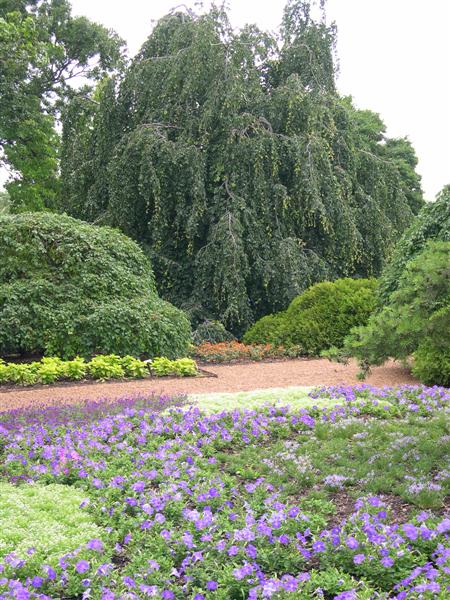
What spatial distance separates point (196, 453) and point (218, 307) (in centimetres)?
764

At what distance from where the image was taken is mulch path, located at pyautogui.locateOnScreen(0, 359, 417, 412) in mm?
6910

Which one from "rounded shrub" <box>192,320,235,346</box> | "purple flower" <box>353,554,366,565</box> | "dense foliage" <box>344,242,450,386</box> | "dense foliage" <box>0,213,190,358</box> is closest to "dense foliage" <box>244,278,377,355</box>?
"rounded shrub" <box>192,320,235,346</box>

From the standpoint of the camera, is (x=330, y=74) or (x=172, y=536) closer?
(x=172, y=536)

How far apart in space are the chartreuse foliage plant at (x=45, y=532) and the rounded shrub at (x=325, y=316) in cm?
719

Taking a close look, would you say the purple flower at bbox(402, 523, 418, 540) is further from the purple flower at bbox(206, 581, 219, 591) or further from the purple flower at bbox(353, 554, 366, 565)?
the purple flower at bbox(206, 581, 219, 591)

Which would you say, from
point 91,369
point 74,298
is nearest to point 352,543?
point 91,369

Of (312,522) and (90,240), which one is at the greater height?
(90,240)

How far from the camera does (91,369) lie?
805 centimetres

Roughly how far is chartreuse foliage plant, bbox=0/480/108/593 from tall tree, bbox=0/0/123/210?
10.7m

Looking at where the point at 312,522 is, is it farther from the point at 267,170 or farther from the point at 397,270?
the point at 267,170

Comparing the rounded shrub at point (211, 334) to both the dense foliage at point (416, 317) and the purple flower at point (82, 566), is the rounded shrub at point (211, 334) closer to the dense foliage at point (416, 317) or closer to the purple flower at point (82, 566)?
the dense foliage at point (416, 317)

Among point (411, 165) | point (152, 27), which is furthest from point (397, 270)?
point (411, 165)

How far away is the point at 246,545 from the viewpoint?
2.89 meters

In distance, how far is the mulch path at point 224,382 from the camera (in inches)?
272
